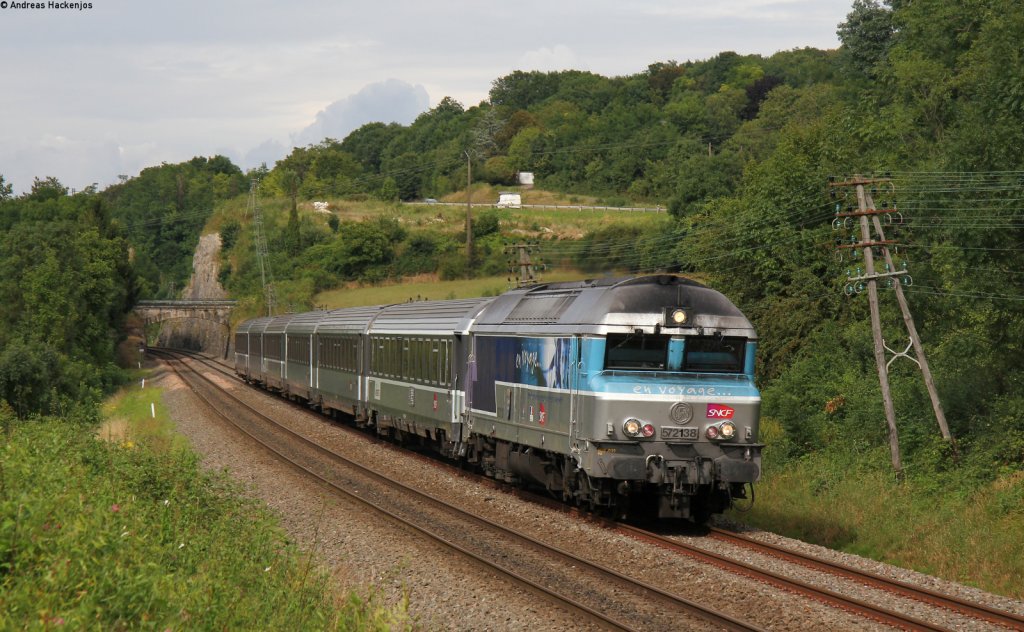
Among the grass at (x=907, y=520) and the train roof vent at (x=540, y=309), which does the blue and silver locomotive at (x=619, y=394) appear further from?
the grass at (x=907, y=520)

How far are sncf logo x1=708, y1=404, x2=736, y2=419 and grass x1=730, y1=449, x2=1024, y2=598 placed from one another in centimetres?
445

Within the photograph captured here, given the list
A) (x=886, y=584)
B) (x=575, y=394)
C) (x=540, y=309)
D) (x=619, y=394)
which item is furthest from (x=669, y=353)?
(x=886, y=584)

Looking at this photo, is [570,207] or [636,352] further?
[570,207]

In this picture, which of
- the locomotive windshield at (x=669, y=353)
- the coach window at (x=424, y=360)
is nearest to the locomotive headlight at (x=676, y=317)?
the locomotive windshield at (x=669, y=353)

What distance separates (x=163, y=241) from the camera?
162m

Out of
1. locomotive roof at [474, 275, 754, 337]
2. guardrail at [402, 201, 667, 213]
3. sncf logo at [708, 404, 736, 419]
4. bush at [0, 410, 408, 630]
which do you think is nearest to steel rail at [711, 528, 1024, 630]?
sncf logo at [708, 404, 736, 419]

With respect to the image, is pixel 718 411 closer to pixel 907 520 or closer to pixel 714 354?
pixel 714 354

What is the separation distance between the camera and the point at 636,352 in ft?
51.6

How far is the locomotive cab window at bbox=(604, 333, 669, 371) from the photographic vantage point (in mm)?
15641

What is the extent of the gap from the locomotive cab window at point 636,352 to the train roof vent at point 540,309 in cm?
182

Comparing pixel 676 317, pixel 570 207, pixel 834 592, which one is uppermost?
pixel 570 207

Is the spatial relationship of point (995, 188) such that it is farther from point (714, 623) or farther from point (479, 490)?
point (714, 623)

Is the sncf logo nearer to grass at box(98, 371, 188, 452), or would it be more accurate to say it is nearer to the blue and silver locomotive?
the blue and silver locomotive

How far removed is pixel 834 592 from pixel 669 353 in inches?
181
